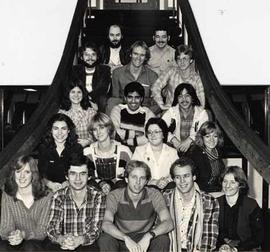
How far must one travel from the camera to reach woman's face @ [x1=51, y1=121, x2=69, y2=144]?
4.04 metres

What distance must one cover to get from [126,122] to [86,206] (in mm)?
884

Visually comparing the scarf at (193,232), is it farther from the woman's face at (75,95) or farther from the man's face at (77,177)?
the woman's face at (75,95)

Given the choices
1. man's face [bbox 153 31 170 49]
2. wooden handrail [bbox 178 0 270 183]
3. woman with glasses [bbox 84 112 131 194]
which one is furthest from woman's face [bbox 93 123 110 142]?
man's face [bbox 153 31 170 49]

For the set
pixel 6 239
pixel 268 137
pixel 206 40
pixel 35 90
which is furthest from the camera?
pixel 206 40

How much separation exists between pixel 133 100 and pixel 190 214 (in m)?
0.98

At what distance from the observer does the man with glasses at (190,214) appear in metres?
3.66

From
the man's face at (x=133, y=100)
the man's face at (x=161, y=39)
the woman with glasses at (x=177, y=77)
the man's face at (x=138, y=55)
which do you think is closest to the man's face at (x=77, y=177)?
the man's face at (x=133, y=100)

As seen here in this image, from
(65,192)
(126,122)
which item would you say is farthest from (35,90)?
(65,192)

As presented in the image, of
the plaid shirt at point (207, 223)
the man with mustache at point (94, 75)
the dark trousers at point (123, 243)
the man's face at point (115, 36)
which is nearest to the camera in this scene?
the dark trousers at point (123, 243)

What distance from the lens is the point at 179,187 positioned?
12.1 feet

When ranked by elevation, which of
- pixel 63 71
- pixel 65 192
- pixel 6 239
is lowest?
pixel 6 239

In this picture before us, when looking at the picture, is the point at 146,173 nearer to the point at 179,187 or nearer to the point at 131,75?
the point at 179,187

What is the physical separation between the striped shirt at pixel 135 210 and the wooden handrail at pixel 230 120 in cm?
56

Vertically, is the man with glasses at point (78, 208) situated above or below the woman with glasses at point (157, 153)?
below
